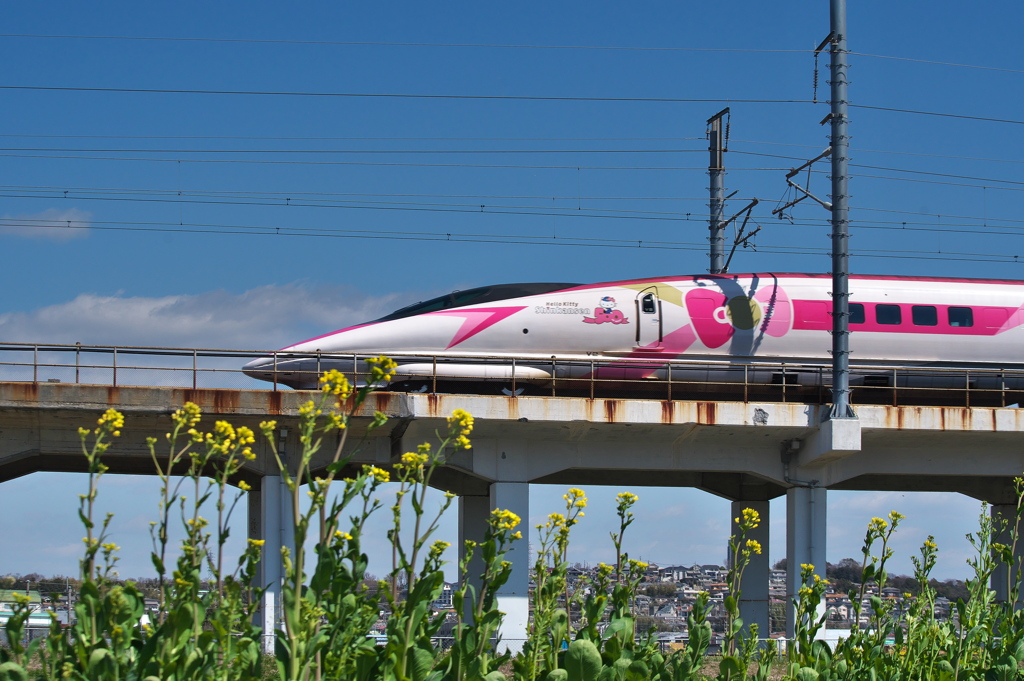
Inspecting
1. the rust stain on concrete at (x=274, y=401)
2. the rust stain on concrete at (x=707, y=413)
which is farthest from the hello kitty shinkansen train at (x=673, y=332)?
the rust stain on concrete at (x=274, y=401)

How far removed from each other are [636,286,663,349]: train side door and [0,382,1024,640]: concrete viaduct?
2564mm

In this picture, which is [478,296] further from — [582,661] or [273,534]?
[582,661]

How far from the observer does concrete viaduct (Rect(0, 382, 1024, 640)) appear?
2123 centimetres

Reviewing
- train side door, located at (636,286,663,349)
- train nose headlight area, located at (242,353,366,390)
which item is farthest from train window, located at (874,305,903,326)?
train nose headlight area, located at (242,353,366,390)

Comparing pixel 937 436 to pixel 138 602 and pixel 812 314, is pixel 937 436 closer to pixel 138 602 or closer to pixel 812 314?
pixel 812 314

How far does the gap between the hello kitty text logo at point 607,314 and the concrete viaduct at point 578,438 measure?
9.85ft

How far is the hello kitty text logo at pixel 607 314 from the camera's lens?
2536cm

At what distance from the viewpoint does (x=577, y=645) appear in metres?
7.48

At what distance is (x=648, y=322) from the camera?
25562 mm

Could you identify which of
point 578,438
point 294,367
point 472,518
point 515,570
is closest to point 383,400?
point 294,367

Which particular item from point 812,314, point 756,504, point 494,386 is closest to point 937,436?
point 812,314

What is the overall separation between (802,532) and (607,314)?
22.2 feet

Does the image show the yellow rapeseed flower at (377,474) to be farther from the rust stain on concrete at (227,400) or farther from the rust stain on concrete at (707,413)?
the rust stain on concrete at (707,413)

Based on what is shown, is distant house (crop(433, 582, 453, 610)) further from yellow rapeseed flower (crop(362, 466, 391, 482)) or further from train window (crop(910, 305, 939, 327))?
train window (crop(910, 305, 939, 327))
